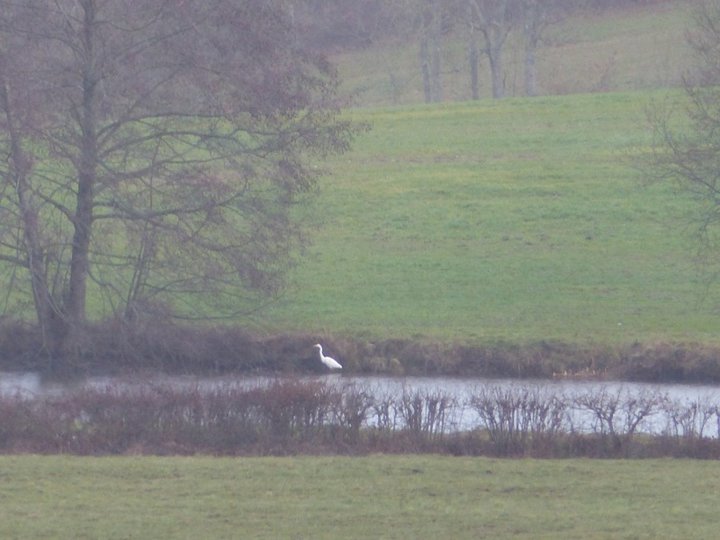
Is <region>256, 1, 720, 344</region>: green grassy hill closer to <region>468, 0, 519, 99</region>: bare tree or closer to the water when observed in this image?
the water

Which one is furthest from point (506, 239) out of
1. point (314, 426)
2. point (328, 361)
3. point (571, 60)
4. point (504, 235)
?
point (571, 60)

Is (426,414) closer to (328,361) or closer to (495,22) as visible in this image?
(328,361)

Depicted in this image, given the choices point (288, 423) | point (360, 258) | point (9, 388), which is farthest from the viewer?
point (360, 258)

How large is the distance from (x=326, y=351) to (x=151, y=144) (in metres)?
4.98

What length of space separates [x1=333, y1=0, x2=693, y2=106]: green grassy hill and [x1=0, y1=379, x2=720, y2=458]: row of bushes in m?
35.6

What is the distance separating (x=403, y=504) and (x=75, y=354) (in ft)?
37.7

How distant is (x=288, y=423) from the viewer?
13.4m

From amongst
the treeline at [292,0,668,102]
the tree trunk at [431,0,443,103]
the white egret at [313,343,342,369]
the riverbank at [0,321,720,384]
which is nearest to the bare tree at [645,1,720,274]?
the riverbank at [0,321,720,384]

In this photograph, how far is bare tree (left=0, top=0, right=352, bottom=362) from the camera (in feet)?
65.9

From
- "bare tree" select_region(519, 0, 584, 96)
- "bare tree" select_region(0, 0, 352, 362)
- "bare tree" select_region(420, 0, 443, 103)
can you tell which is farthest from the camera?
"bare tree" select_region(519, 0, 584, 96)

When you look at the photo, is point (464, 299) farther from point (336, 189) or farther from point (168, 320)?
point (336, 189)

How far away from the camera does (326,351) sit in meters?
21.2

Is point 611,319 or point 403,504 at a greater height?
point 611,319

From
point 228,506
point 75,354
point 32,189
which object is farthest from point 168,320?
point 228,506
